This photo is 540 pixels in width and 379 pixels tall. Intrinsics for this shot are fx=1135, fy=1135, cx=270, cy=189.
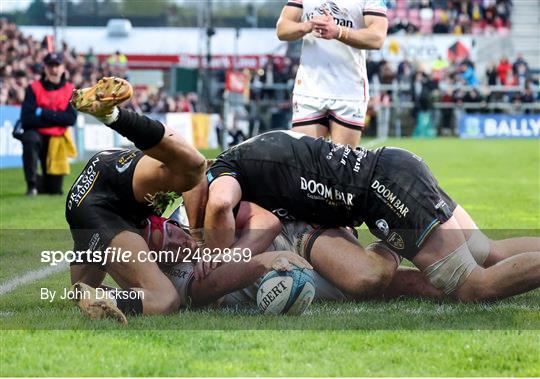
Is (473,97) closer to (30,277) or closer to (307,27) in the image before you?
(307,27)

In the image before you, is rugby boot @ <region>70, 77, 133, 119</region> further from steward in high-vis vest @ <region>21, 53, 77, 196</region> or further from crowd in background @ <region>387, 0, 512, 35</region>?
crowd in background @ <region>387, 0, 512, 35</region>

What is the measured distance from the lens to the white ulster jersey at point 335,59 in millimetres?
9258

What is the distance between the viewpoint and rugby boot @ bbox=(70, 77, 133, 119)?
573cm

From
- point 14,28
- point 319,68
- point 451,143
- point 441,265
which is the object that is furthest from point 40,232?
point 451,143

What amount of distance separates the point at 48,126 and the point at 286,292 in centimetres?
960

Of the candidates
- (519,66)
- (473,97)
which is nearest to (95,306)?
(473,97)

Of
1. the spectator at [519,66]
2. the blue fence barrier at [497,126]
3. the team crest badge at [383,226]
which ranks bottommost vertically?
the blue fence barrier at [497,126]

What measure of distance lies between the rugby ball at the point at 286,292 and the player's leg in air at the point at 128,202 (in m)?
0.53

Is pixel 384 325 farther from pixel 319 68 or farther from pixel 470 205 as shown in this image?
pixel 470 205

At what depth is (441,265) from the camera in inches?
259

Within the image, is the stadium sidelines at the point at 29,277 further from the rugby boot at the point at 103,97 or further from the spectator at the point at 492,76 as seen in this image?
the spectator at the point at 492,76

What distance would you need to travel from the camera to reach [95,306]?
19.6 ft

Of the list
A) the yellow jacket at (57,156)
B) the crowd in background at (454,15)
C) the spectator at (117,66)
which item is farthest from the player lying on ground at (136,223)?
the crowd in background at (454,15)

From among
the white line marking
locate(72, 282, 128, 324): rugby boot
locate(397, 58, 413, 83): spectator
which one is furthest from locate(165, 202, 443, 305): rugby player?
locate(397, 58, 413, 83): spectator
